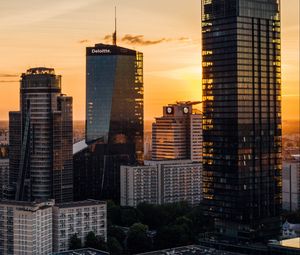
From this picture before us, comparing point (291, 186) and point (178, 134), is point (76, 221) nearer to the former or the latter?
point (291, 186)

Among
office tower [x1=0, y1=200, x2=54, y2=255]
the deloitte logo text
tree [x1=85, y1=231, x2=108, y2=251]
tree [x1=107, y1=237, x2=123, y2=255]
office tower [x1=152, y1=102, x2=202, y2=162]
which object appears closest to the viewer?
office tower [x1=0, y1=200, x2=54, y2=255]

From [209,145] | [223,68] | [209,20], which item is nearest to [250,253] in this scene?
[209,145]

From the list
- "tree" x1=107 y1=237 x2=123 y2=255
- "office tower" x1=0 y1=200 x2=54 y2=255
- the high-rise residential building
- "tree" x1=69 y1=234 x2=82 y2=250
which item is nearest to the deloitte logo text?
the high-rise residential building

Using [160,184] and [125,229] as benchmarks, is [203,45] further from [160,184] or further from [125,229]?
[160,184]

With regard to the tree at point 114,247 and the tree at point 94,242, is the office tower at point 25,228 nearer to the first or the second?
the tree at point 94,242

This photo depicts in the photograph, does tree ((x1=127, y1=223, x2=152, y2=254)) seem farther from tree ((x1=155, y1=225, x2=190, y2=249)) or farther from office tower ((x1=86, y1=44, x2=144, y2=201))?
office tower ((x1=86, y1=44, x2=144, y2=201))
